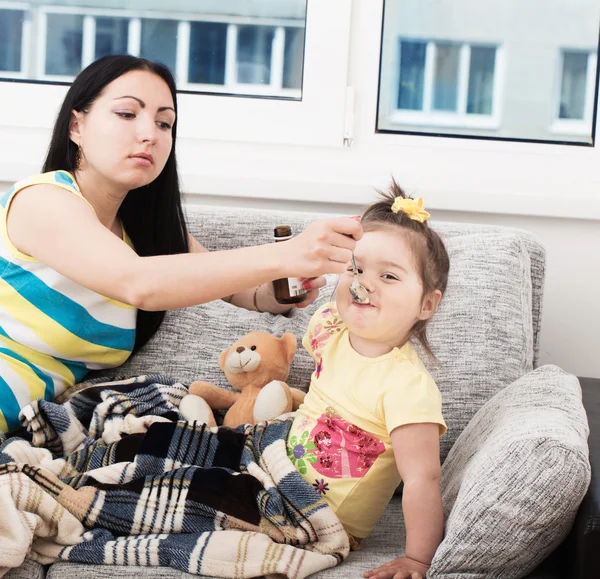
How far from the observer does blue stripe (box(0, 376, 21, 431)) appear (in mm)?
1553

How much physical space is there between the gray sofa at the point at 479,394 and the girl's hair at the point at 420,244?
246 millimetres

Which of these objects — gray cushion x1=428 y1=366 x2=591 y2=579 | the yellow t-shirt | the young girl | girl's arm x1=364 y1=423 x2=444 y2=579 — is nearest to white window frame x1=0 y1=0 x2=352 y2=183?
the young girl

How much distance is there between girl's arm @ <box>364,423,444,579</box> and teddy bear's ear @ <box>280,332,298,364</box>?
45cm

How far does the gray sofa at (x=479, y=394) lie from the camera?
1106 millimetres

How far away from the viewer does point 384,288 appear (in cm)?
133

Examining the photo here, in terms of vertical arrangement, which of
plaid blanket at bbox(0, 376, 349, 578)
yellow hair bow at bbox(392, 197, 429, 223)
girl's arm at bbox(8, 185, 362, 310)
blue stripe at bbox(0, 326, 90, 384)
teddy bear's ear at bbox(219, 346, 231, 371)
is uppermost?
yellow hair bow at bbox(392, 197, 429, 223)

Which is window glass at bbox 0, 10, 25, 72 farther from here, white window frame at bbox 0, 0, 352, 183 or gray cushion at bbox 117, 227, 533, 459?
gray cushion at bbox 117, 227, 533, 459

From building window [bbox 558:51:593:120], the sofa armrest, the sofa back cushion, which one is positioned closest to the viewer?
the sofa armrest

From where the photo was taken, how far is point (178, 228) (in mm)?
1837

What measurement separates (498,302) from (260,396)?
544 millimetres

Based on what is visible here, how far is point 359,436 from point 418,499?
161mm

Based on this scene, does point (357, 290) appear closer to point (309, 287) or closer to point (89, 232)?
point (309, 287)

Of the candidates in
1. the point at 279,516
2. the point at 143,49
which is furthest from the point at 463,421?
the point at 143,49

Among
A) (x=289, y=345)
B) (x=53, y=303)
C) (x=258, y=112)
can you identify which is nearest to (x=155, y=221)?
(x=53, y=303)
